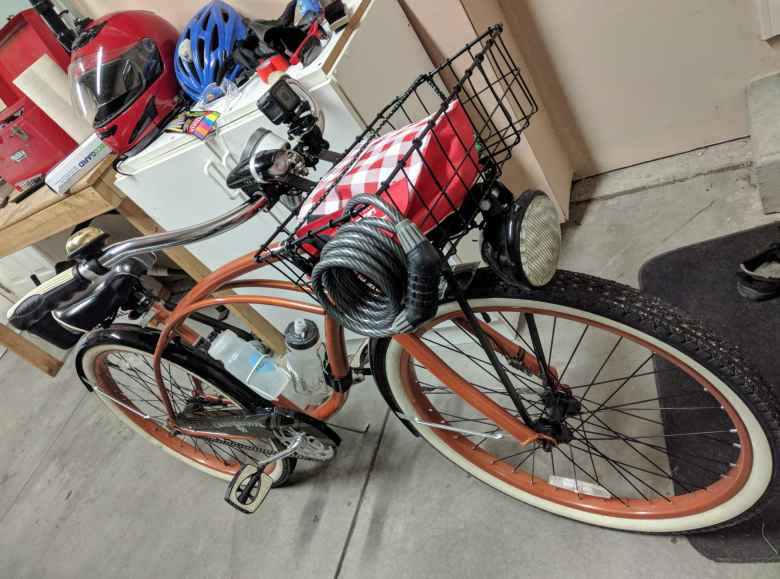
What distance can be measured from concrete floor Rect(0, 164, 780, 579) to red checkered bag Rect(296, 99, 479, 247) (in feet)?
3.10

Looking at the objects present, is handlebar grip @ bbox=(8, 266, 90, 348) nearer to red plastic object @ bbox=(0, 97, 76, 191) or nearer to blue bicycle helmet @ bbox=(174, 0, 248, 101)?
blue bicycle helmet @ bbox=(174, 0, 248, 101)

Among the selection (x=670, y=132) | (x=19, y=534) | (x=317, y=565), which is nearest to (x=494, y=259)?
(x=317, y=565)

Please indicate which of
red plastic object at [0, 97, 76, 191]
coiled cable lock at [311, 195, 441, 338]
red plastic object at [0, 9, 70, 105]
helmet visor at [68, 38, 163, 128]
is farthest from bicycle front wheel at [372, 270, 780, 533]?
red plastic object at [0, 9, 70, 105]

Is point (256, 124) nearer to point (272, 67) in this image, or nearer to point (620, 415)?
point (272, 67)

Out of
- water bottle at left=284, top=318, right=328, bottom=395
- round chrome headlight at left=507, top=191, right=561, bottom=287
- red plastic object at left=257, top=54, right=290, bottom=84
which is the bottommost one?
water bottle at left=284, top=318, right=328, bottom=395

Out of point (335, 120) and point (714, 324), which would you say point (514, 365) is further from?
point (335, 120)

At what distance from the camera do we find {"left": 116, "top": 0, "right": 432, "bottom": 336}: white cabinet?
1304 millimetres

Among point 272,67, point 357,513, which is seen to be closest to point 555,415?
point 357,513

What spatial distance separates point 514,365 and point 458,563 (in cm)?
56

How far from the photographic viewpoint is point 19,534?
2041 millimetres

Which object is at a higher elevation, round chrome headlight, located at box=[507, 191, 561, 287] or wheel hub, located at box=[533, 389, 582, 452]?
round chrome headlight, located at box=[507, 191, 561, 287]

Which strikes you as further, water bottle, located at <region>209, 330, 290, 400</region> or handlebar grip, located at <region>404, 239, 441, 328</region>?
water bottle, located at <region>209, 330, 290, 400</region>

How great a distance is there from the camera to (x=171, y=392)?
1.63 metres

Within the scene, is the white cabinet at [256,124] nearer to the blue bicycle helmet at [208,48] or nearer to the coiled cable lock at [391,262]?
the blue bicycle helmet at [208,48]
